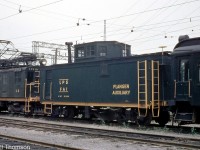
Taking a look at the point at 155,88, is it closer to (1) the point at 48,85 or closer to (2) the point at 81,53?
(2) the point at 81,53

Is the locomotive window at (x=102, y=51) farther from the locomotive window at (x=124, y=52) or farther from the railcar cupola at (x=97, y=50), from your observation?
the locomotive window at (x=124, y=52)

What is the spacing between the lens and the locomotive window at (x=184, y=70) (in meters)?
14.5

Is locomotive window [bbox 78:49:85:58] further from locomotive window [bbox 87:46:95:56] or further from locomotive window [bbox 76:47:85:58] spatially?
locomotive window [bbox 87:46:95:56]

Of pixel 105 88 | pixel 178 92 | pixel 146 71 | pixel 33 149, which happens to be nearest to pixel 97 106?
pixel 105 88

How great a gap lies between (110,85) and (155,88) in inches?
112

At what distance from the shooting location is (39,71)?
24.1 metres

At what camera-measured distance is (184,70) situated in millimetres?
14617

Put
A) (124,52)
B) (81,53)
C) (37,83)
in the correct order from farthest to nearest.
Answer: (37,83) → (124,52) → (81,53)

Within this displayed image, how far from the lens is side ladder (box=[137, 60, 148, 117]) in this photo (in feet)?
53.3

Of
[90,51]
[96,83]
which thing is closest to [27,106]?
[90,51]

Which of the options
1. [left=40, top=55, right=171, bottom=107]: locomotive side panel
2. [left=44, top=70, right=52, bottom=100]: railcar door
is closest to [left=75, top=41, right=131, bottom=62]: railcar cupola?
[left=40, top=55, right=171, bottom=107]: locomotive side panel

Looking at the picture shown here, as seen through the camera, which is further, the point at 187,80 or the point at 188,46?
the point at 188,46

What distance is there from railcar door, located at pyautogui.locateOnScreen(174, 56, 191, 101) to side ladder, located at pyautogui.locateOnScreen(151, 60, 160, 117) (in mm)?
1445

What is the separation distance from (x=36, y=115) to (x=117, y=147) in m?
16.6
